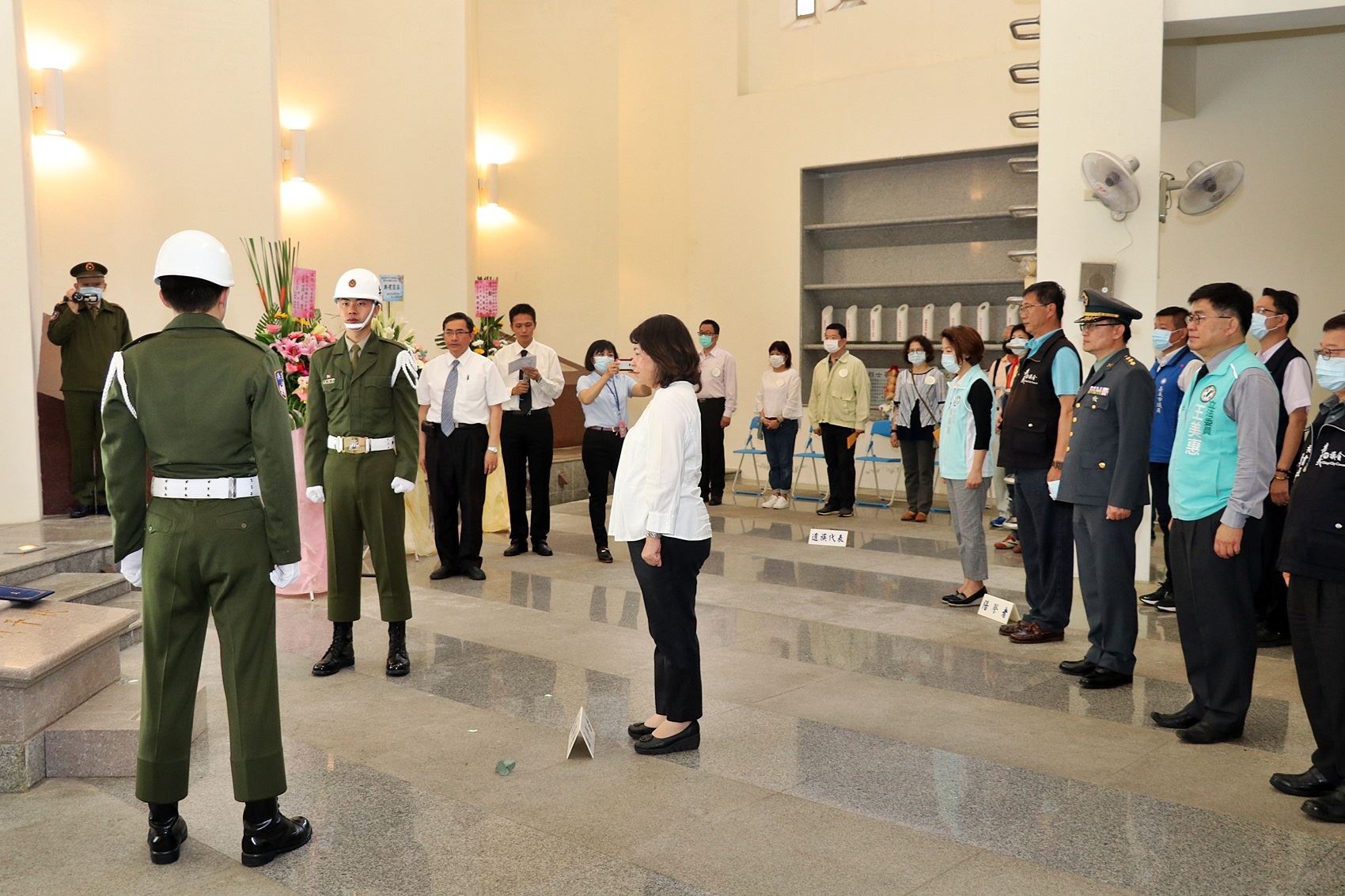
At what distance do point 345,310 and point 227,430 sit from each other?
5.97ft

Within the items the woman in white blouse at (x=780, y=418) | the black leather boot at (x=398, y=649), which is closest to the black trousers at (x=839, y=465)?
the woman in white blouse at (x=780, y=418)

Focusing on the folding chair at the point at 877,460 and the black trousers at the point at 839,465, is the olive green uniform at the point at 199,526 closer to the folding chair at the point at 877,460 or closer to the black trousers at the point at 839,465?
the black trousers at the point at 839,465

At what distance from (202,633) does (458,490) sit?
3.79 metres

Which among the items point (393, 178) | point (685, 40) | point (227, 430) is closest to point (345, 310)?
point (227, 430)

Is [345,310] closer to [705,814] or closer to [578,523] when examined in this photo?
[705,814]

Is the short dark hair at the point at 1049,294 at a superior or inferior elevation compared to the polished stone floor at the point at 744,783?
superior

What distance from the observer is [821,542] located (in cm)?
784

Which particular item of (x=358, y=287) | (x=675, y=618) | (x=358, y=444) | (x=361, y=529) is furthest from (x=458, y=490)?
(x=675, y=618)

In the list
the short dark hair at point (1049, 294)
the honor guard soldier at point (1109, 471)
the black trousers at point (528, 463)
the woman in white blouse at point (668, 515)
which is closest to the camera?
the woman in white blouse at point (668, 515)

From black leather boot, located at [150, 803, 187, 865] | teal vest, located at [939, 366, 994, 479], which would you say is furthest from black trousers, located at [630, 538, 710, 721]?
teal vest, located at [939, 366, 994, 479]

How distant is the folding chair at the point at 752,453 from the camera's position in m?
10.5

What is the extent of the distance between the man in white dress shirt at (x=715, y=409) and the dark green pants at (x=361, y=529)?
5.44 metres

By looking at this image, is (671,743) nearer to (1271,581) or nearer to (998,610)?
(998,610)

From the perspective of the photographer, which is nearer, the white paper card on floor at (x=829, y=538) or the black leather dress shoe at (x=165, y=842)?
the black leather dress shoe at (x=165, y=842)
